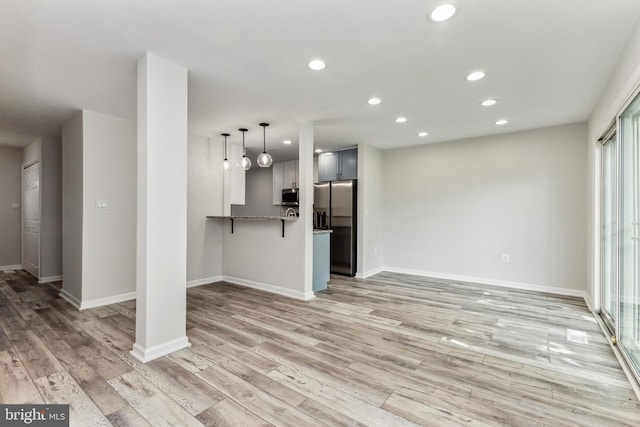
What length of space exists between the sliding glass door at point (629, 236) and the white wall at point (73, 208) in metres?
5.39

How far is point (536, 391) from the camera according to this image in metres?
1.99

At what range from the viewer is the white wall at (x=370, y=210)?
17.8 ft

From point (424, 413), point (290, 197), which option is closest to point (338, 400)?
point (424, 413)

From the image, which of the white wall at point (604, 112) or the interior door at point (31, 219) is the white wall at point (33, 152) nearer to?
the interior door at point (31, 219)

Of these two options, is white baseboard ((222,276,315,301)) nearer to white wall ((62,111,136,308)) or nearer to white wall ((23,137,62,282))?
white wall ((62,111,136,308))

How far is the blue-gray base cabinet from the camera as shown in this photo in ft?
14.6

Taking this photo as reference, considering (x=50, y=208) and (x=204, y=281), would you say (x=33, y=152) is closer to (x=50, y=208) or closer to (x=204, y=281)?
(x=50, y=208)

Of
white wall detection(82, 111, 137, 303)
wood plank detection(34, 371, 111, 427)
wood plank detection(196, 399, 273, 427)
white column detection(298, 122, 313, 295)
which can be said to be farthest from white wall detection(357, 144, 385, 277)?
wood plank detection(34, 371, 111, 427)

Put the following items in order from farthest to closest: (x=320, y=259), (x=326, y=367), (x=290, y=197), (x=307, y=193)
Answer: (x=290, y=197) < (x=320, y=259) < (x=307, y=193) < (x=326, y=367)

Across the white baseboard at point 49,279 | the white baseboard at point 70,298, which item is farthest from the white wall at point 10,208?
the white baseboard at point 70,298

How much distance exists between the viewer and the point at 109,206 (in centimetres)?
390

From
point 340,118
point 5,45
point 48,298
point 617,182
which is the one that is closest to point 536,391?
point 617,182

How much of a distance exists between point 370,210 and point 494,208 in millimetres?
Result: 1994

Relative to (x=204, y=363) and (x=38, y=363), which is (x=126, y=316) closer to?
(x=38, y=363)
